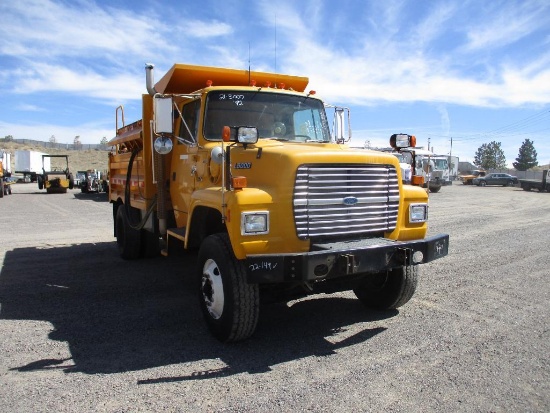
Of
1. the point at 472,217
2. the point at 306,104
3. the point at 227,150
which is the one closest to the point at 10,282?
the point at 227,150

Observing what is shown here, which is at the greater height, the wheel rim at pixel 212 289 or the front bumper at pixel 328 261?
the front bumper at pixel 328 261

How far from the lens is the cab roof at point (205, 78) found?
6281 mm

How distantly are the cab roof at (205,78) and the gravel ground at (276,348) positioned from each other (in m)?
2.86

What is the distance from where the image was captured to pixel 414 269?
17.4ft

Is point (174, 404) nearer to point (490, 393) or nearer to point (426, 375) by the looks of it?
point (426, 375)

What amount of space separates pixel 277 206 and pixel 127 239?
194 inches

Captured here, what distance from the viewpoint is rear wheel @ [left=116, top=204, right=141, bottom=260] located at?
838 cm

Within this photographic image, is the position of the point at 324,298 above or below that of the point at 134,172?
below

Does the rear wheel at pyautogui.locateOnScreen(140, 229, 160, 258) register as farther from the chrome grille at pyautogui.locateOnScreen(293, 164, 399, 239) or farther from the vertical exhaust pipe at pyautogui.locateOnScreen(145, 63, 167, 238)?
the chrome grille at pyautogui.locateOnScreen(293, 164, 399, 239)

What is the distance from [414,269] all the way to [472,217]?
1131 centimetres

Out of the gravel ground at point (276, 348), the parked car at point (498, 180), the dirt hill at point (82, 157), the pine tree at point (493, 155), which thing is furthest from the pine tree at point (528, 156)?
the gravel ground at point (276, 348)

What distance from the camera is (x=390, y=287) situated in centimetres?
541

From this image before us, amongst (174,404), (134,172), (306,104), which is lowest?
(174,404)

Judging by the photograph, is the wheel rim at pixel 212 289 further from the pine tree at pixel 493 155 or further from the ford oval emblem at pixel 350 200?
the pine tree at pixel 493 155
